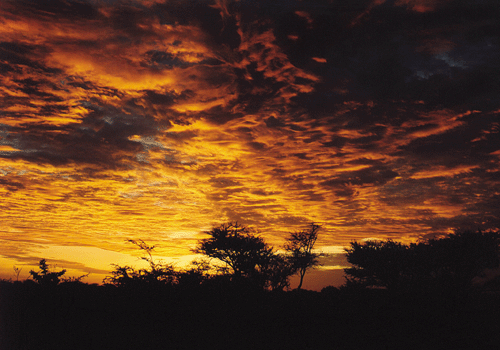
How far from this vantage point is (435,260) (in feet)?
102

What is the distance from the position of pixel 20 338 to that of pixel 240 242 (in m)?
26.1

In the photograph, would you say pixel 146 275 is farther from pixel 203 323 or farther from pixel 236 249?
pixel 236 249

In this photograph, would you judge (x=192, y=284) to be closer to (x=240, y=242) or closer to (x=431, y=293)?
(x=431, y=293)

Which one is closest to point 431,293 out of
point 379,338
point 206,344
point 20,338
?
point 379,338

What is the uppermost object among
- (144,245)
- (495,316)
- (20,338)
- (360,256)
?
(360,256)

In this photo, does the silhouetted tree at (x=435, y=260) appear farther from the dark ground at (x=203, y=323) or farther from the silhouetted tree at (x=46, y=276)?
the silhouetted tree at (x=46, y=276)

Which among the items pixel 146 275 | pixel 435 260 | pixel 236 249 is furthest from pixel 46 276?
pixel 435 260

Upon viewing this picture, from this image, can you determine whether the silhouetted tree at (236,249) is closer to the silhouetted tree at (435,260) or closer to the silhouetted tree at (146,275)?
the silhouetted tree at (435,260)

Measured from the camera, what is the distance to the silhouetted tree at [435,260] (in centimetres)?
3045

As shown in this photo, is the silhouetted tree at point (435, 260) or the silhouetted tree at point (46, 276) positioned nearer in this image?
the silhouetted tree at point (46, 276)

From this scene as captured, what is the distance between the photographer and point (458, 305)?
798 inches

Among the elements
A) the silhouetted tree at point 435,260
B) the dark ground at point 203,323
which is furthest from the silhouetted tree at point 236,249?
the dark ground at point 203,323

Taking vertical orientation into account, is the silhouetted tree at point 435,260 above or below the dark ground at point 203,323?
above

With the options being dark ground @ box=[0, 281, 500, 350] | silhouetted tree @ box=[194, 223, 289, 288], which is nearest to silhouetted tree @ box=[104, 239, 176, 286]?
dark ground @ box=[0, 281, 500, 350]
